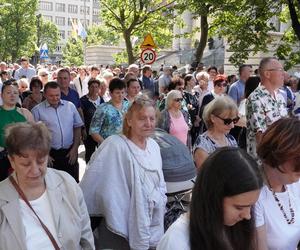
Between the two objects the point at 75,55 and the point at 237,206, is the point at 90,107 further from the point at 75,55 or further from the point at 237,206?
the point at 75,55

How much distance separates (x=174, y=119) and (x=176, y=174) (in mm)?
3089

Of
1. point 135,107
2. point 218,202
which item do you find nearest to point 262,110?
point 135,107

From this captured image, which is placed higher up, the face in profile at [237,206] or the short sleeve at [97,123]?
the face in profile at [237,206]

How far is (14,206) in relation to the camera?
2.97 metres

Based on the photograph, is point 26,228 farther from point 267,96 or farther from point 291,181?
point 267,96

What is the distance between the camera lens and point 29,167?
10.0 feet

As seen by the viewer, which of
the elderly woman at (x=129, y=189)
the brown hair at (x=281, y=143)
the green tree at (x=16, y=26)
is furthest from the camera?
the green tree at (x=16, y=26)

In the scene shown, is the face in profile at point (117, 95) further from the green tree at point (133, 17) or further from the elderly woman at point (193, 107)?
the green tree at point (133, 17)

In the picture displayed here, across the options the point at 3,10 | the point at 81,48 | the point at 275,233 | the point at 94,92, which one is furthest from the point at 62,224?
the point at 81,48

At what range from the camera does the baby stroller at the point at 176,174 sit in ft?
14.5

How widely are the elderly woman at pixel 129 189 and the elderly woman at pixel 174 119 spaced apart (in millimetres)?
3226

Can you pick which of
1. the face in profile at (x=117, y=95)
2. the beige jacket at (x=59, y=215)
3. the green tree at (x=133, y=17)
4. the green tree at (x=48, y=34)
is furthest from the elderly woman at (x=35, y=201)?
the green tree at (x=48, y=34)

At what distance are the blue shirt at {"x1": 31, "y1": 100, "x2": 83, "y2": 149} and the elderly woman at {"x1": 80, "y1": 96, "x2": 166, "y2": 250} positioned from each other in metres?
2.65

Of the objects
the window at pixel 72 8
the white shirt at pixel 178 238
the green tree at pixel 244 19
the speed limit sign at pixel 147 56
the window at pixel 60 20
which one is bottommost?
the white shirt at pixel 178 238
